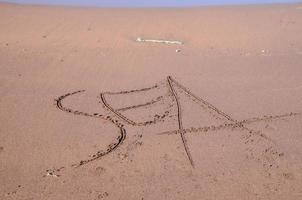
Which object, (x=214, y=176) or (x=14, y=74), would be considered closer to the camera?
(x=214, y=176)

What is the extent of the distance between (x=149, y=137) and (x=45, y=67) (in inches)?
102

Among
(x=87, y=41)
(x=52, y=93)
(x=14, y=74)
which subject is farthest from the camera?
(x=87, y=41)

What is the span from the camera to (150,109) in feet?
19.2

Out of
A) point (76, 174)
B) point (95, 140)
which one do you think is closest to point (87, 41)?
point (95, 140)

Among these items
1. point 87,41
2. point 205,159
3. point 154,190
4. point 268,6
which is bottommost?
point 154,190

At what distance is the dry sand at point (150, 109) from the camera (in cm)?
460

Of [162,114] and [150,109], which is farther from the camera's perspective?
[150,109]

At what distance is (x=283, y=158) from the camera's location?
496 centimetres

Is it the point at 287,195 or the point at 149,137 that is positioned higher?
the point at 149,137

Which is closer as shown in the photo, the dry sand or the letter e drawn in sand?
the dry sand

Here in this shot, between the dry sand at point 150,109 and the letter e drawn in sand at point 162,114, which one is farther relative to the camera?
the letter e drawn in sand at point 162,114

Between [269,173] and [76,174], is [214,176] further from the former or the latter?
[76,174]

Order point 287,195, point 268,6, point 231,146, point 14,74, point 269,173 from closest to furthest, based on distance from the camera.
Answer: point 287,195 → point 269,173 → point 231,146 → point 14,74 → point 268,6

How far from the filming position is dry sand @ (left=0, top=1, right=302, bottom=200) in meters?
4.60
